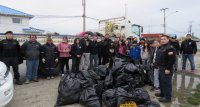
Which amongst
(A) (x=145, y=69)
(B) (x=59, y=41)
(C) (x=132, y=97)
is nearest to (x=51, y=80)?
(B) (x=59, y=41)

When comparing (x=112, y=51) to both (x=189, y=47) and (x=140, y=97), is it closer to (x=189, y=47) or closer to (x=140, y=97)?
(x=189, y=47)

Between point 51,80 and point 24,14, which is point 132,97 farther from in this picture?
point 24,14

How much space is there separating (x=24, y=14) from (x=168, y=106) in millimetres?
23201

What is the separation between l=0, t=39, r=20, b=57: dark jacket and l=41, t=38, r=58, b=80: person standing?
1.02 meters

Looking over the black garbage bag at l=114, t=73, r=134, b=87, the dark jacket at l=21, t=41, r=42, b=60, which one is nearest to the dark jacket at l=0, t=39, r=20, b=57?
the dark jacket at l=21, t=41, r=42, b=60

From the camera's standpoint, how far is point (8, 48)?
7293 millimetres

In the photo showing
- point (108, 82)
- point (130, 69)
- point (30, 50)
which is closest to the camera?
point (108, 82)

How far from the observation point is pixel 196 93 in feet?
22.8

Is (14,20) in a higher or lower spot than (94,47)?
higher

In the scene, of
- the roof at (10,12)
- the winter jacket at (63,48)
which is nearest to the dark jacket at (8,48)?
the winter jacket at (63,48)

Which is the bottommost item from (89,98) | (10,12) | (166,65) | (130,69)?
(89,98)

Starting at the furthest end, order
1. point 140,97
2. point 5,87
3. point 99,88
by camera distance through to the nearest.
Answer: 1. point 99,88
2. point 140,97
3. point 5,87

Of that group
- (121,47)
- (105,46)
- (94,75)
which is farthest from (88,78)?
(121,47)

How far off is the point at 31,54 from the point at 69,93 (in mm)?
2692
